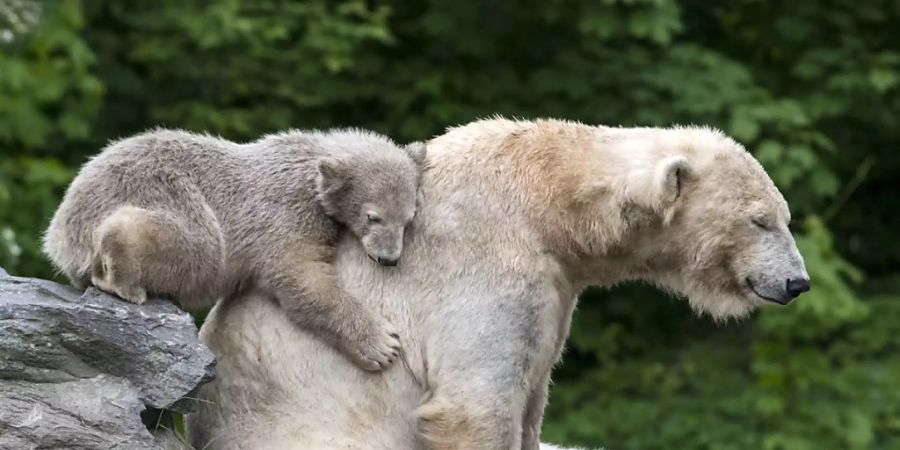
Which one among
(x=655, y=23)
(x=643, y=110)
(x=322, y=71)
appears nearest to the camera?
(x=655, y=23)

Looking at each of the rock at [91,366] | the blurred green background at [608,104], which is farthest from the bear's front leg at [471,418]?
the blurred green background at [608,104]

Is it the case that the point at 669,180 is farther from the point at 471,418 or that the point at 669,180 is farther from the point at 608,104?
the point at 608,104

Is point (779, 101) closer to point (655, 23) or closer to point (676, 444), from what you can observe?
point (655, 23)

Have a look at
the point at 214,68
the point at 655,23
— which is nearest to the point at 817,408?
the point at 655,23

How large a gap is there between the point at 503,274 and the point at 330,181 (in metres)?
0.78

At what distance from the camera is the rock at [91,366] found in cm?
454

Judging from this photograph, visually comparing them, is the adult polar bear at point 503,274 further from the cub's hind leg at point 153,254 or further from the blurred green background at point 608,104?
the blurred green background at point 608,104

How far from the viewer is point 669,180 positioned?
4.93 meters

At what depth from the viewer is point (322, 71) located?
11773 mm

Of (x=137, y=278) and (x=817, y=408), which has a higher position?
(x=137, y=278)

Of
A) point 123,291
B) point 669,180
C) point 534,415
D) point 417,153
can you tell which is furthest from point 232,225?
point 669,180

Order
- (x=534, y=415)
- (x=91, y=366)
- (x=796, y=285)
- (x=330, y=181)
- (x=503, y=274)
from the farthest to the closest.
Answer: (x=534, y=415)
(x=330, y=181)
(x=796, y=285)
(x=503, y=274)
(x=91, y=366)

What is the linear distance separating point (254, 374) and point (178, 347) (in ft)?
1.43

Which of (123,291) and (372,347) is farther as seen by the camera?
(372,347)
